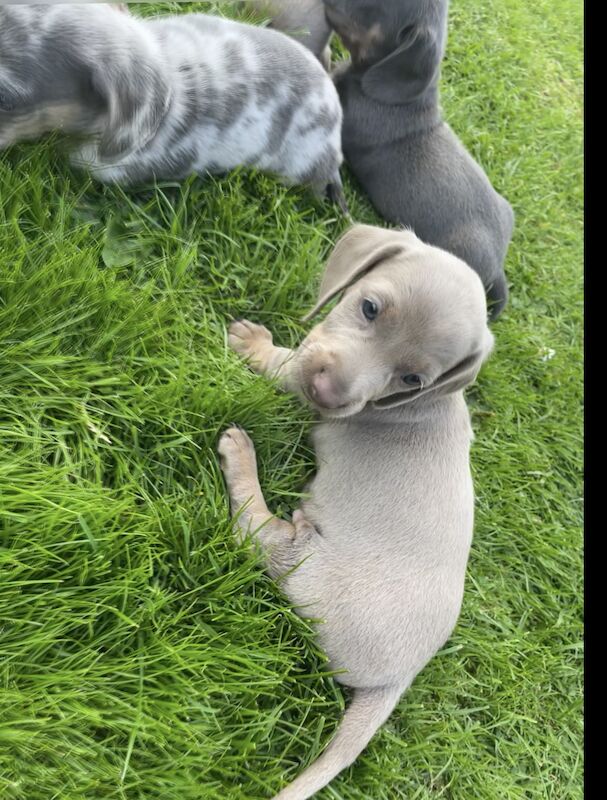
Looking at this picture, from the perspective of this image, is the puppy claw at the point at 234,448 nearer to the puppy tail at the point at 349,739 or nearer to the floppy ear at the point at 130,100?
the puppy tail at the point at 349,739

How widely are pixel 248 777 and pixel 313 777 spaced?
0.28 metres

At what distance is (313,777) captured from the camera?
2533mm

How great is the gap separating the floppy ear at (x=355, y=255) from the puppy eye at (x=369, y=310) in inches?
5.0

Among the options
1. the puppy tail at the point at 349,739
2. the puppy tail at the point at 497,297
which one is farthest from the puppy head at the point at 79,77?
the puppy tail at the point at 349,739

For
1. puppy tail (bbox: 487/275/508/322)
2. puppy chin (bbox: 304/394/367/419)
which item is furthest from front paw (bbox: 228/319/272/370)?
puppy tail (bbox: 487/275/508/322)

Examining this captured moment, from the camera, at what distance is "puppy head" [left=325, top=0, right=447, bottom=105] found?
3.96 metres

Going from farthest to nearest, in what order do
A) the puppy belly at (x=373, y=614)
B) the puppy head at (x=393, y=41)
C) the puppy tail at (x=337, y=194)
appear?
the puppy tail at (x=337, y=194), the puppy head at (x=393, y=41), the puppy belly at (x=373, y=614)

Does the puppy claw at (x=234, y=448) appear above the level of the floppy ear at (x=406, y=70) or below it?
below

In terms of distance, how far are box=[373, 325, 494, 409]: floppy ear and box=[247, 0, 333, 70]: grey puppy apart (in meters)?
2.59

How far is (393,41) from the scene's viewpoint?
4.04 metres

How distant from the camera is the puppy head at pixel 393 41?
3.96 m

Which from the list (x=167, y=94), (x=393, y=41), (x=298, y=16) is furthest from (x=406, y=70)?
(x=167, y=94)

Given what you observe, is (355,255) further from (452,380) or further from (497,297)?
(497,297)

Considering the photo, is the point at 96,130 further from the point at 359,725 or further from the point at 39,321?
the point at 359,725
